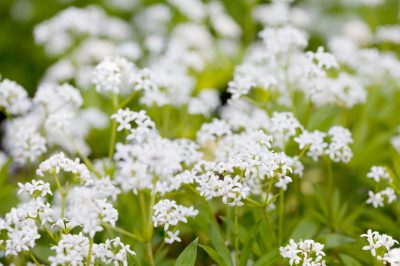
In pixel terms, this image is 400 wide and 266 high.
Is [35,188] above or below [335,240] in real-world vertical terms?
above

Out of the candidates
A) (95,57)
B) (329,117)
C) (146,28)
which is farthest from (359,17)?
(329,117)

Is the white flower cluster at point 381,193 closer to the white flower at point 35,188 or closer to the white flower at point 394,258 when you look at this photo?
the white flower at point 394,258

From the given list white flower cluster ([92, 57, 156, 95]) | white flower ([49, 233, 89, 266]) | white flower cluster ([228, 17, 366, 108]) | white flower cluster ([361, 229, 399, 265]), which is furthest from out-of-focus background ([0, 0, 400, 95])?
white flower ([49, 233, 89, 266])

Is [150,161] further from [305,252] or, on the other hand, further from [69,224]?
[305,252]

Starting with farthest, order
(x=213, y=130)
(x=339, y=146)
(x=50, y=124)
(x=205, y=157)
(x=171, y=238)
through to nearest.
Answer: (x=205, y=157) < (x=50, y=124) < (x=213, y=130) < (x=339, y=146) < (x=171, y=238)

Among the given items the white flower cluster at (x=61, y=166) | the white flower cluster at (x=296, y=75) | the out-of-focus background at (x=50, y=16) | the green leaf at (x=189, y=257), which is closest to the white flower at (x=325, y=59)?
the white flower cluster at (x=296, y=75)

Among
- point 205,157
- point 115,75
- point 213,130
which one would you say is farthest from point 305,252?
point 205,157

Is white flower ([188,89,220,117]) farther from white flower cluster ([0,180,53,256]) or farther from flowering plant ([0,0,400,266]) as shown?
white flower cluster ([0,180,53,256])
